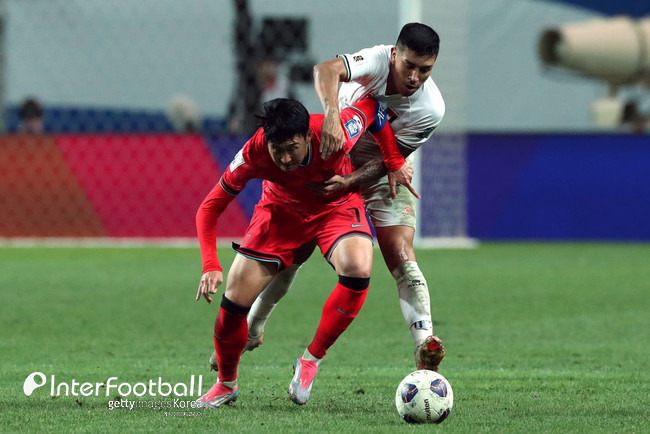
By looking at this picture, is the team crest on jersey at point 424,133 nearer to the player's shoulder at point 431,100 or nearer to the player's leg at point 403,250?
the player's shoulder at point 431,100


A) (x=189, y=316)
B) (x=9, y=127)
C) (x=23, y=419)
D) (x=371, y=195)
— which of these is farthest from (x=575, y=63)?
(x=23, y=419)

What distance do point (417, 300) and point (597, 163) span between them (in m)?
8.90

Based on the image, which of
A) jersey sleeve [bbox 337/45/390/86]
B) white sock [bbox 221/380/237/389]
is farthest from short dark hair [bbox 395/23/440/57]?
white sock [bbox 221/380/237/389]

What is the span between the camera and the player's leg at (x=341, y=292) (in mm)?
4762

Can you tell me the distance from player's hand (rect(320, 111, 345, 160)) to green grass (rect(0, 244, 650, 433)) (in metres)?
1.07

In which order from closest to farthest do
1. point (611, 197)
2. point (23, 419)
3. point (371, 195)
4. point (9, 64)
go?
point (23, 419), point (371, 195), point (611, 197), point (9, 64)

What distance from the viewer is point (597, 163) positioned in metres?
13.6

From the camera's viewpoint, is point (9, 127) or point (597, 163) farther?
point (9, 127)

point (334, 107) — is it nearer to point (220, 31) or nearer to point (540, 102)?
point (220, 31)

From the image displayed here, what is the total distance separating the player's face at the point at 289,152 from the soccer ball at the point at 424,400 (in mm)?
1020

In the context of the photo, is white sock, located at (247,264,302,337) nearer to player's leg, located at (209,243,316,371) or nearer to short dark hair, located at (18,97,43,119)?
player's leg, located at (209,243,316,371)
